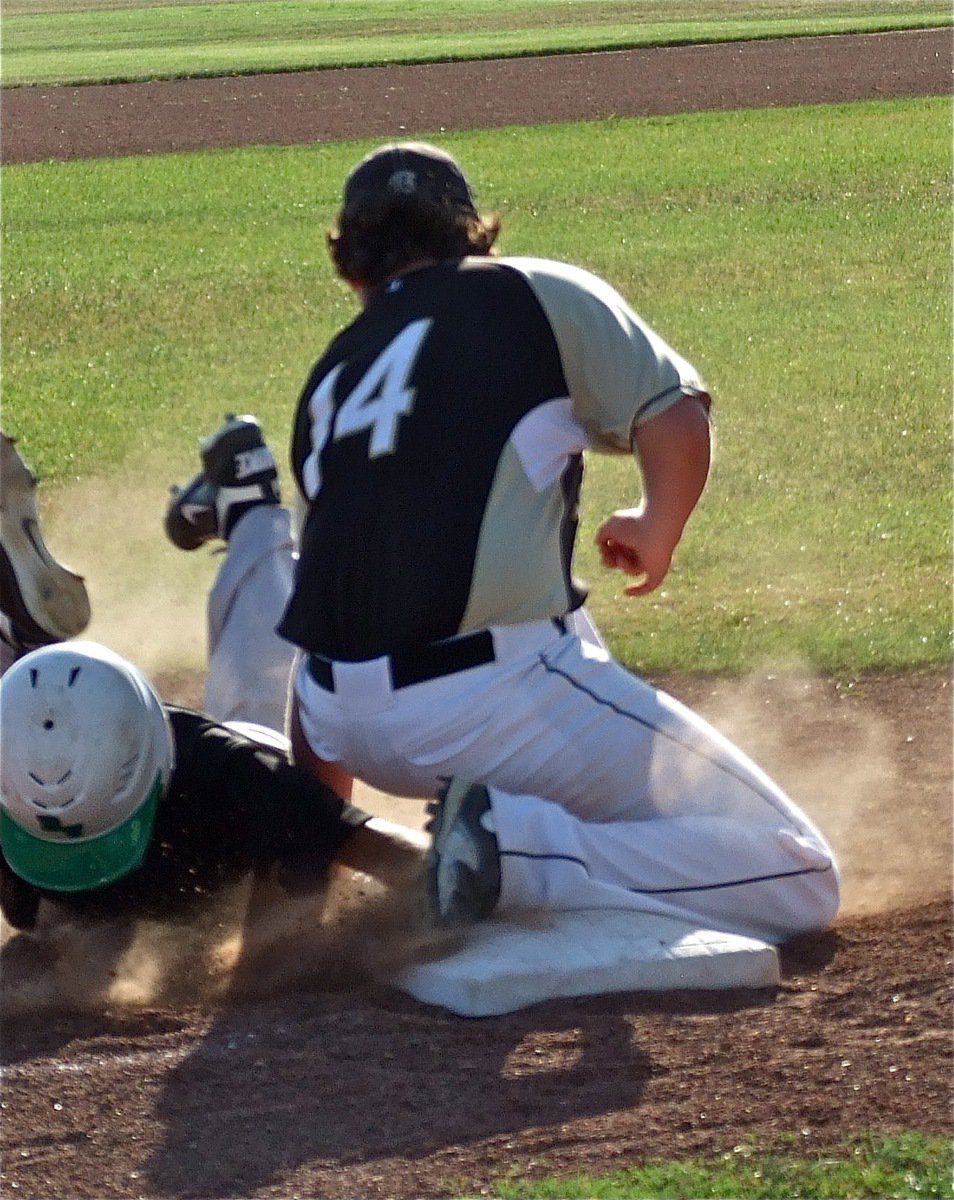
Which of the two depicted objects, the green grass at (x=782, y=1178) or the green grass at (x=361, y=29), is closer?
the green grass at (x=782, y=1178)

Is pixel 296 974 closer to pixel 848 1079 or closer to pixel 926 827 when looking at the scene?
pixel 848 1079

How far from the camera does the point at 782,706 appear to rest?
491 centimetres

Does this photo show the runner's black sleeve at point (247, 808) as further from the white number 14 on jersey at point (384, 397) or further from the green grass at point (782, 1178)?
the green grass at point (782, 1178)

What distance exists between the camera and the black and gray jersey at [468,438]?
3.33 meters

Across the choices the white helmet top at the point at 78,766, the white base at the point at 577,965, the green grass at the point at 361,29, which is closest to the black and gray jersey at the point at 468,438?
the white helmet top at the point at 78,766

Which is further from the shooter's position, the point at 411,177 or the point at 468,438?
the point at 411,177

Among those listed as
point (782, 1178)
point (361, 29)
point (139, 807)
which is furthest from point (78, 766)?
point (361, 29)

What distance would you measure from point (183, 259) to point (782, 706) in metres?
8.76

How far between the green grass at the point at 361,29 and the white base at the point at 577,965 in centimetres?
2288

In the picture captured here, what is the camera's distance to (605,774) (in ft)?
11.5

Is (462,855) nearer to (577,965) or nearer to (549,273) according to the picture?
(577,965)

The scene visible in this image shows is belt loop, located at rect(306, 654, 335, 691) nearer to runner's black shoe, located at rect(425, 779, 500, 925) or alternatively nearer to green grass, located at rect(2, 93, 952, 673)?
runner's black shoe, located at rect(425, 779, 500, 925)

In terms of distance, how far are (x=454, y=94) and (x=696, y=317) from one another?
483 inches

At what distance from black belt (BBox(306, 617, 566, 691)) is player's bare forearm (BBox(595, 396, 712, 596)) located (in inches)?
13.3
